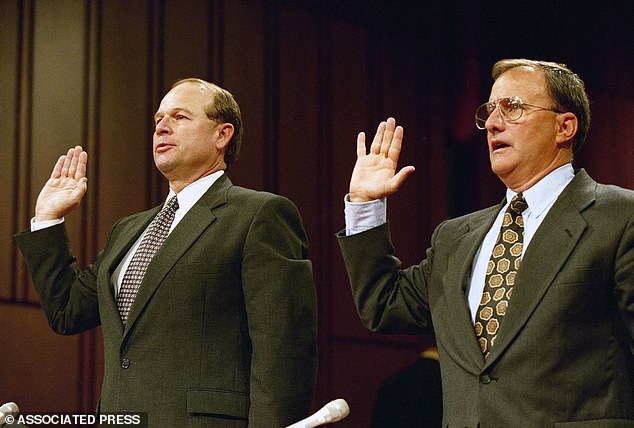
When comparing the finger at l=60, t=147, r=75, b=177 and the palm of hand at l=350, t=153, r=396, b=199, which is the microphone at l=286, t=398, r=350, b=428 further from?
the finger at l=60, t=147, r=75, b=177

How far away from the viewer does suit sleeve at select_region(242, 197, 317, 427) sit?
204cm

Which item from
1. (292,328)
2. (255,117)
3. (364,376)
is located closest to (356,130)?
(255,117)

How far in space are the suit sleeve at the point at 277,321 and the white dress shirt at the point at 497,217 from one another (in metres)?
0.25

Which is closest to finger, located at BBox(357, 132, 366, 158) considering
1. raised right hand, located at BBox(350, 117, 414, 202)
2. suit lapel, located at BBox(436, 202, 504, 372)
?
raised right hand, located at BBox(350, 117, 414, 202)

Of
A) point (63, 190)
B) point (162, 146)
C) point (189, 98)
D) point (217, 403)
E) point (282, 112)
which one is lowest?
point (217, 403)

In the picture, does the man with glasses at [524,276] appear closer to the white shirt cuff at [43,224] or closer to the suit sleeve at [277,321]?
the suit sleeve at [277,321]

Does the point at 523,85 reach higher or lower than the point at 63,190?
higher

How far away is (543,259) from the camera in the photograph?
1.75 meters

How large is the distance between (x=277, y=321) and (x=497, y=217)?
55 centimetres

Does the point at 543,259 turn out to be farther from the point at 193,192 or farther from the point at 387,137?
the point at 193,192

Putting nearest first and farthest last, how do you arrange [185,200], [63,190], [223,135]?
[185,200], [223,135], [63,190]

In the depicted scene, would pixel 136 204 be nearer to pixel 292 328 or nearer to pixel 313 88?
pixel 313 88

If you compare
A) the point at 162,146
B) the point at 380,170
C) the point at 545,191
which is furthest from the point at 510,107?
the point at 162,146

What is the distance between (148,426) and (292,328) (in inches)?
15.5
